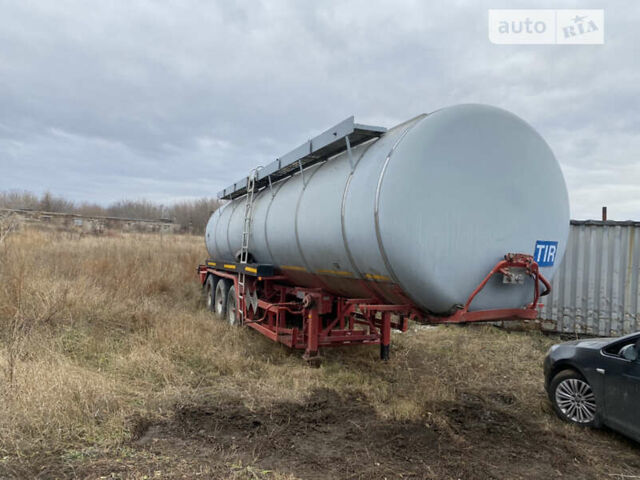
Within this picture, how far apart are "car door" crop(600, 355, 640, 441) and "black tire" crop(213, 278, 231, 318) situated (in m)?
7.56

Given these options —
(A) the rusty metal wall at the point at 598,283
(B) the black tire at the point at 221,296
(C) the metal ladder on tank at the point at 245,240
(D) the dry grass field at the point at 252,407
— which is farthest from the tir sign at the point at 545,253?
(B) the black tire at the point at 221,296

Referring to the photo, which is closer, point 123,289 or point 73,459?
point 73,459

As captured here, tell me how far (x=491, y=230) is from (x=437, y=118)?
1304mm

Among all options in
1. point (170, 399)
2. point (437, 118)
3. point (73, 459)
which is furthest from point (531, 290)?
point (73, 459)

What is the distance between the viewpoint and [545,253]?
4.97 meters

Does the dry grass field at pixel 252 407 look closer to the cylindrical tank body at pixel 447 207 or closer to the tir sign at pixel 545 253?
the cylindrical tank body at pixel 447 207

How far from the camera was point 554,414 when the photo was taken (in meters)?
5.24

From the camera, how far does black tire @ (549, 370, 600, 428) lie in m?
4.77

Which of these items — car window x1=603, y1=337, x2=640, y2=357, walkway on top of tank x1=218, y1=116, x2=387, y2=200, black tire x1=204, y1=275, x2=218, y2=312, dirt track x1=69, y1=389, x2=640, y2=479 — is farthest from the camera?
black tire x1=204, y1=275, x2=218, y2=312

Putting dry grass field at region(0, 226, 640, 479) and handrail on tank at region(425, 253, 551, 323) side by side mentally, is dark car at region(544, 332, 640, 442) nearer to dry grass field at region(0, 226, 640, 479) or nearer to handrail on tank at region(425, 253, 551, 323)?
dry grass field at region(0, 226, 640, 479)

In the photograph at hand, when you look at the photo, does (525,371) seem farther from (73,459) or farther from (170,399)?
(73,459)

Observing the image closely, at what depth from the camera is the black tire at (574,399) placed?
4.77 meters

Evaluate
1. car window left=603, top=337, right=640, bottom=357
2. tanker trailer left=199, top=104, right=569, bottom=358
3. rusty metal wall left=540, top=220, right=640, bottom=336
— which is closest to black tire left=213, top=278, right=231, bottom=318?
tanker trailer left=199, top=104, right=569, bottom=358

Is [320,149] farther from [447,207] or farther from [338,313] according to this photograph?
[338,313]
